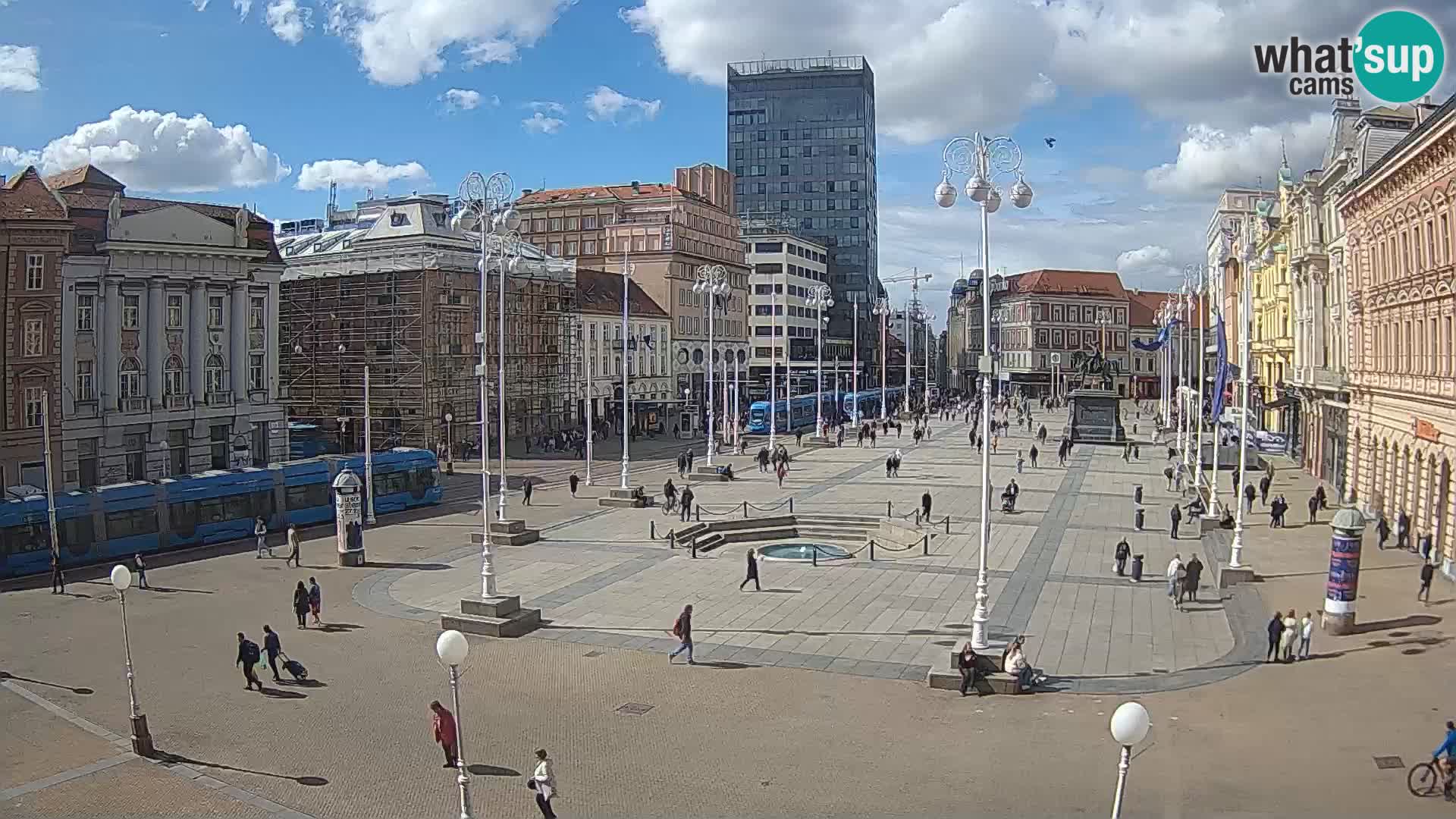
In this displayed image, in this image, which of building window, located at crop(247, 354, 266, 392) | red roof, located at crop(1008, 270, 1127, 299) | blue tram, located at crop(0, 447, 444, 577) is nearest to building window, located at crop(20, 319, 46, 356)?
blue tram, located at crop(0, 447, 444, 577)

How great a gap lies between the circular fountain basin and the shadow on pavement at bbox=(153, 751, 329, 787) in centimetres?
2059

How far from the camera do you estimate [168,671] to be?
22.5m

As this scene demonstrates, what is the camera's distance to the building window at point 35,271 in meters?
43.6

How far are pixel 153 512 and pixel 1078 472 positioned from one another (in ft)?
141

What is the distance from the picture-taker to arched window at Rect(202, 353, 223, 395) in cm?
5409

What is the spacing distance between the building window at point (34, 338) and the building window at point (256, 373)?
1254 cm

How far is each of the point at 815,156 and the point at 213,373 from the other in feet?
385

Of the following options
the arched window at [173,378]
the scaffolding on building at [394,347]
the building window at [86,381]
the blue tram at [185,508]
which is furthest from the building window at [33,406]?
the scaffolding on building at [394,347]

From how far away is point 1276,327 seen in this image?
71.5m

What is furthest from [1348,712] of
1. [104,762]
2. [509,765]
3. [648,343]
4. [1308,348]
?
[648,343]

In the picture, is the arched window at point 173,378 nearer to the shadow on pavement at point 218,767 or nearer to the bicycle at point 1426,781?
the shadow on pavement at point 218,767

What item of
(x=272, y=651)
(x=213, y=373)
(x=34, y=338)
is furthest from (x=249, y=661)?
(x=213, y=373)

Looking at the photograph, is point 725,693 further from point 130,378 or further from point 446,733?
point 130,378

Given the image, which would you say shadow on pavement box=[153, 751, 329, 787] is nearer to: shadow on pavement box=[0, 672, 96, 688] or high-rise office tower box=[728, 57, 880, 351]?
shadow on pavement box=[0, 672, 96, 688]
